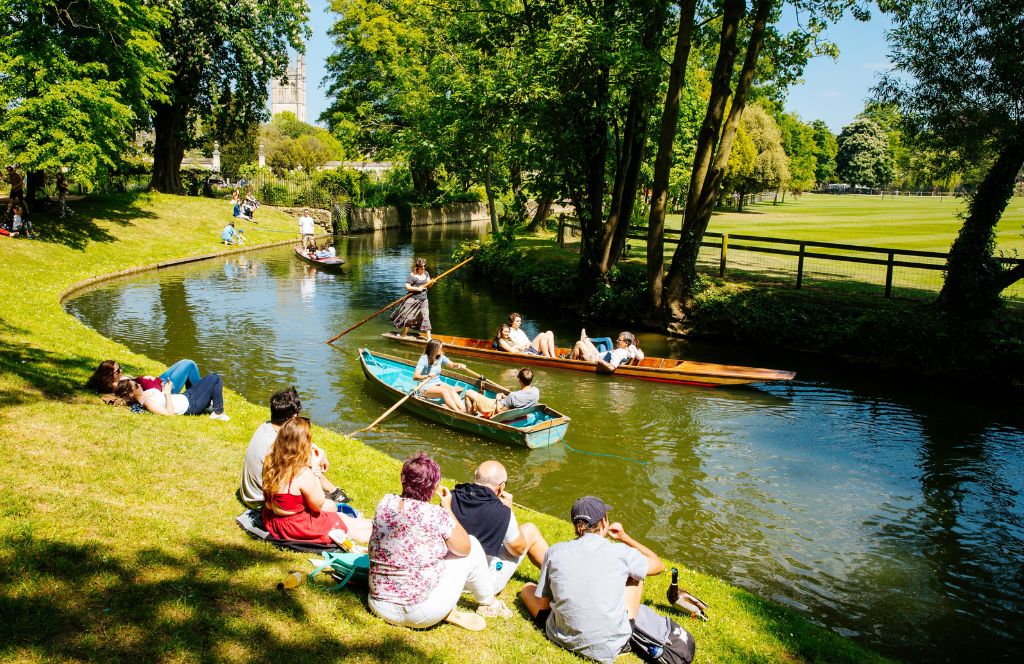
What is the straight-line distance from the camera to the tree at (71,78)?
76.5ft

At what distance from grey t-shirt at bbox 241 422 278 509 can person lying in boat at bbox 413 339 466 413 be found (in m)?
5.50

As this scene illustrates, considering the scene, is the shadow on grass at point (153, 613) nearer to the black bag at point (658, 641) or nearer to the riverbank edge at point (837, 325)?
the black bag at point (658, 641)

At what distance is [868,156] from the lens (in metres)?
101

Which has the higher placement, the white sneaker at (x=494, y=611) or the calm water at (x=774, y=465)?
the white sneaker at (x=494, y=611)

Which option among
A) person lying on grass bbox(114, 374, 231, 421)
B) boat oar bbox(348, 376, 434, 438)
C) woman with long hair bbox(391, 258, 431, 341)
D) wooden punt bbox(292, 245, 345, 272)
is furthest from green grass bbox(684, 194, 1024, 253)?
person lying on grass bbox(114, 374, 231, 421)

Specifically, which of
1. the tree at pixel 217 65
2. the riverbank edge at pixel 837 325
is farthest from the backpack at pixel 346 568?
the tree at pixel 217 65

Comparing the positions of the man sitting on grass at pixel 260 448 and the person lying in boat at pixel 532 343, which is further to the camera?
the person lying in boat at pixel 532 343

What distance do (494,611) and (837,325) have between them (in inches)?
580

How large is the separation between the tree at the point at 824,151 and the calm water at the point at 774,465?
275ft

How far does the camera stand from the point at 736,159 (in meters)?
45.9

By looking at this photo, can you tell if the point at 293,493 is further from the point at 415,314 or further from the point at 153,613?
the point at 415,314

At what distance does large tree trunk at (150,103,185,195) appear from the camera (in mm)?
37812

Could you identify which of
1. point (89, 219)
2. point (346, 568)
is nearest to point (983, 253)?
point (346, 568)

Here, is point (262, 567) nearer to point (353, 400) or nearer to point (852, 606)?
point (852, 606)
